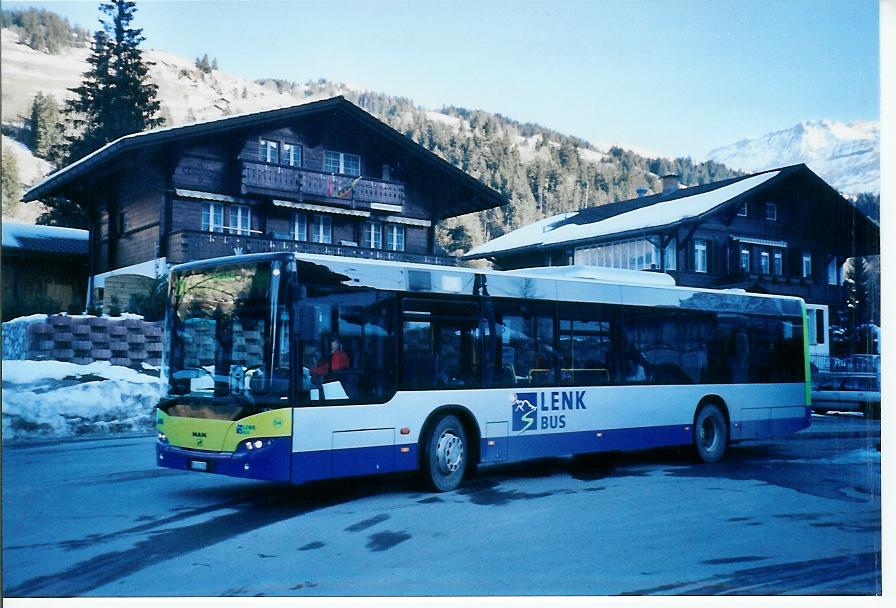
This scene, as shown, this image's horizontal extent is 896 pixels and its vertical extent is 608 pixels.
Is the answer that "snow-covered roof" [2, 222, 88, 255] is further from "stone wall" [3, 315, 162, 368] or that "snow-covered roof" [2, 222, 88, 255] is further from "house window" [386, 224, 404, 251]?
"house window" [386, 224, 404, 251]

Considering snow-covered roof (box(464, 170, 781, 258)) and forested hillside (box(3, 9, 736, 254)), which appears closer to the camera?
forested hillside (box(3, 9, 736, 254))

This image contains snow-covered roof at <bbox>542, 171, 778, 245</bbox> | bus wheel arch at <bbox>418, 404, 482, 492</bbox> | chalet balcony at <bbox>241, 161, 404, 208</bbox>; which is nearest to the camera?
bus wheel arch at <bbox>418, 404, 482, 492</bbox>

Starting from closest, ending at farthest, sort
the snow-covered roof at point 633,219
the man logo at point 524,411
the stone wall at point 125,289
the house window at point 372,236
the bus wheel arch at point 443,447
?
1. the bus wheel arch at point 443,447
2. the man logo at point 524,411
3. the stone wall at point 125,289
4. the house window at point 372,236
5. the snow-covered roof at point 633,219

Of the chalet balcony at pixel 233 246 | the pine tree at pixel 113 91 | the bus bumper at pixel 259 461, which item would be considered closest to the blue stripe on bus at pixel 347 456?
the bus bumper at pixel 259 461

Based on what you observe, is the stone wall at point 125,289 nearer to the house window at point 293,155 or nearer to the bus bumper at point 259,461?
the house window at point 293,155

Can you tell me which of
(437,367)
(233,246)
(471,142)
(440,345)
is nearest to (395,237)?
(471,142)

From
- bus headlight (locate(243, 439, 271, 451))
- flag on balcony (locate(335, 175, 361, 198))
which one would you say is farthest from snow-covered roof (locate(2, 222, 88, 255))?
flag on balcony (locate(335, 175, 361, 198))

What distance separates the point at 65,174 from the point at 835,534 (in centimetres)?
979

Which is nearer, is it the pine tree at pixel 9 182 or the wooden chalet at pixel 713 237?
the pine tree at pixel 9 182

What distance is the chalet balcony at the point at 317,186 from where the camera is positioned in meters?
12.4

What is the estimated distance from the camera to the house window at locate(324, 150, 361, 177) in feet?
42.0

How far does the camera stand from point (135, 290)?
11.7 meters

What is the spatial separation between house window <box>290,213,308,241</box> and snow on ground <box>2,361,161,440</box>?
273 centimetres

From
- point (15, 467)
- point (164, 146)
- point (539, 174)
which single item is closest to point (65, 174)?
point (164, 146)
